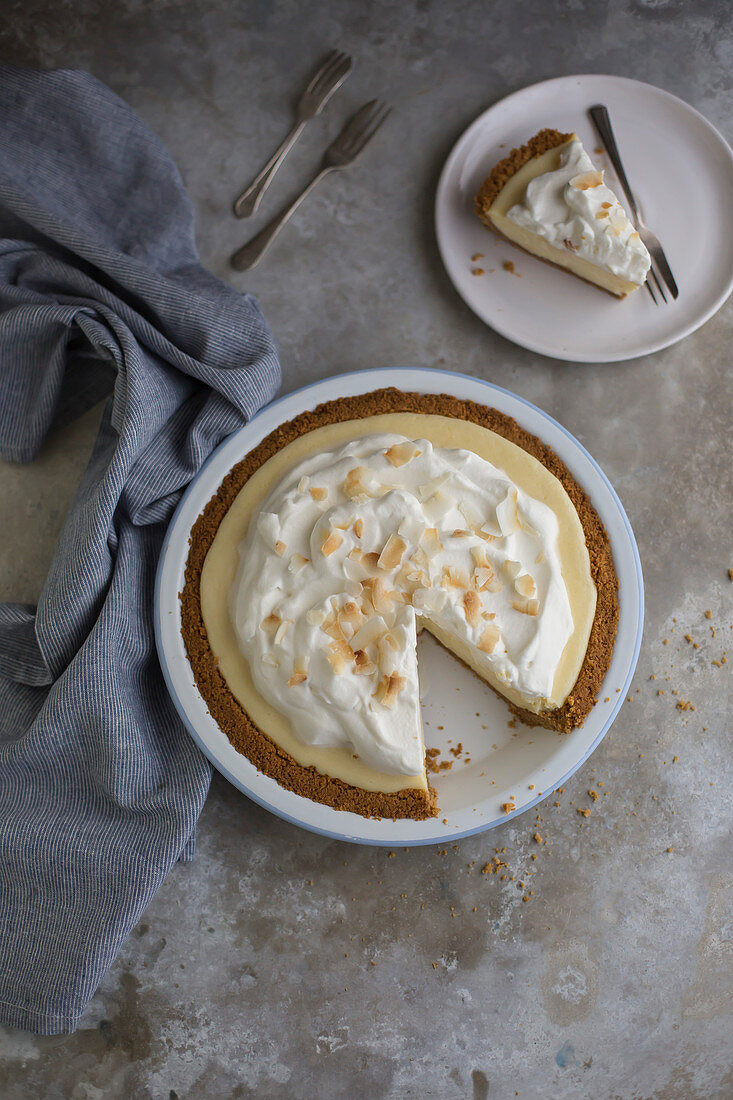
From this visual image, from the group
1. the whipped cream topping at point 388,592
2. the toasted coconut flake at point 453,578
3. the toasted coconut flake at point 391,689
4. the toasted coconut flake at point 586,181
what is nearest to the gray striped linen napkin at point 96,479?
the whipped cream topping at point 388,592

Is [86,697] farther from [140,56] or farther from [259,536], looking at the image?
[140,56]

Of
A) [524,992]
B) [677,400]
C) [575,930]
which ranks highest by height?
[677,400]

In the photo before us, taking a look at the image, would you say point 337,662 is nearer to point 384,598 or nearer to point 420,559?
point 384,598

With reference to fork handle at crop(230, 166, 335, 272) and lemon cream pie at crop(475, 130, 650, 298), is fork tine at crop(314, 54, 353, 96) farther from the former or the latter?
lemon cream pie at crop(475, 130, 650, 298)

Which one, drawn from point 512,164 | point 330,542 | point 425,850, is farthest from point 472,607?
point 512,164

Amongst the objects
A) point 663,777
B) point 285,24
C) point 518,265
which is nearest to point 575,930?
point 663,777

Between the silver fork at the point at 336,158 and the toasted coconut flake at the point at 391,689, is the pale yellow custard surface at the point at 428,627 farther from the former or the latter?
the silver fork at the point at 336,158
